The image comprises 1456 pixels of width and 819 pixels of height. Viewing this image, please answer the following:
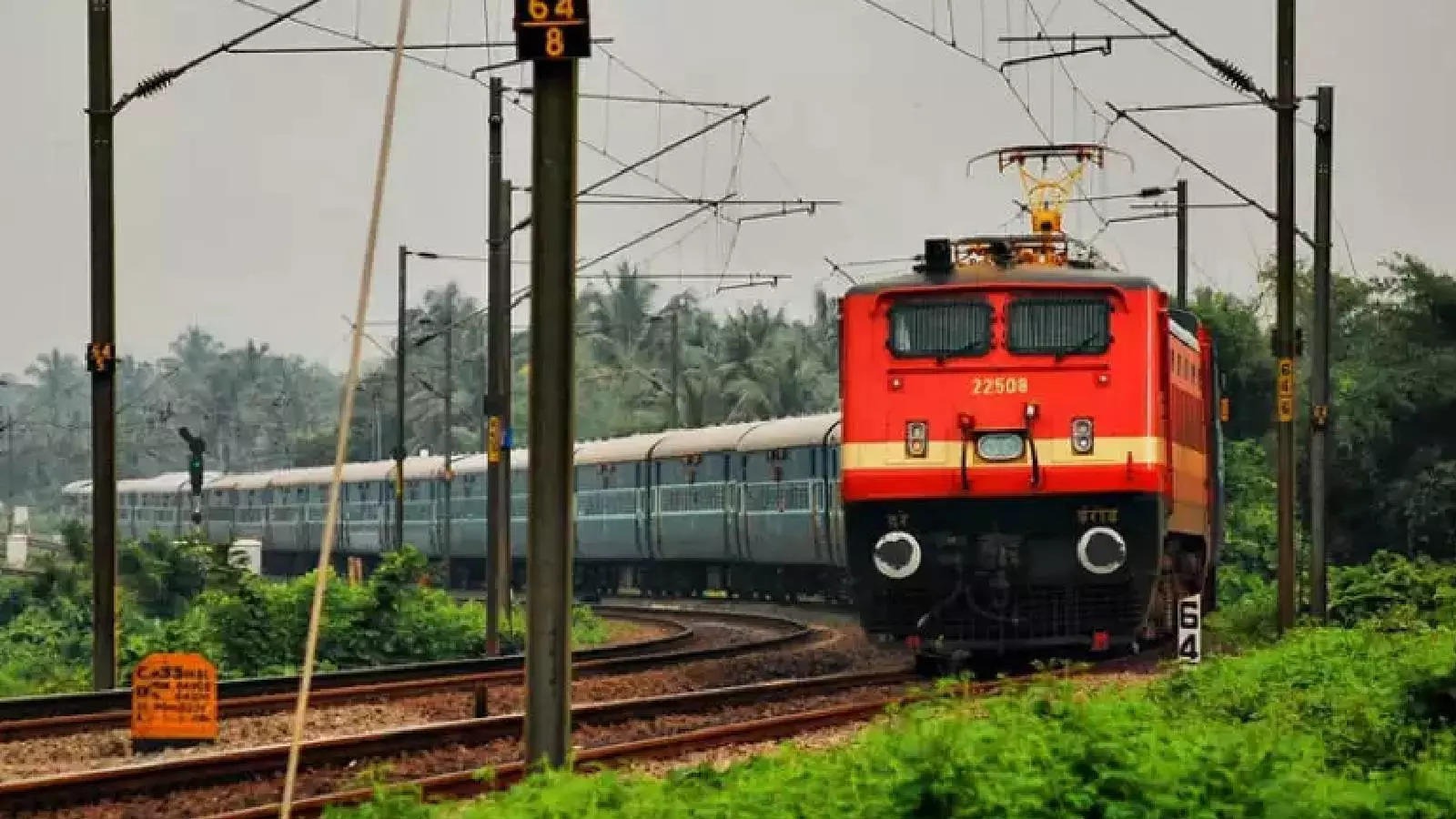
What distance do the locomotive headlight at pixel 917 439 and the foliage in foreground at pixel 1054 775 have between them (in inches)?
372

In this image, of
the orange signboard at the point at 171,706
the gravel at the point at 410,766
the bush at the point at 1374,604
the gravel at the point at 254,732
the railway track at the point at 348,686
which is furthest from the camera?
the bush at the point at 1374,604

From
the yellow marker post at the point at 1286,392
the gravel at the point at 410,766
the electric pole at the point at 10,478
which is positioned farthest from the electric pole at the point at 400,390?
the gravel at the point at 410,766

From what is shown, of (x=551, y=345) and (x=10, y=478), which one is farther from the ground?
(x=551, y=345)

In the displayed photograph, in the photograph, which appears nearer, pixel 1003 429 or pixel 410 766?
pixel 410 766

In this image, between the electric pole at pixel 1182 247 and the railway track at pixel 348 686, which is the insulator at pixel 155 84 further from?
the electric pole at pixel 1182 247

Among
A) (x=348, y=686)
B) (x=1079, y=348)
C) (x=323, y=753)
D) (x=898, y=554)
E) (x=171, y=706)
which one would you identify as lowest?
(x=348, y=686)

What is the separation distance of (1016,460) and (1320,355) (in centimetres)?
1113

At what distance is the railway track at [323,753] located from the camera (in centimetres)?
1462

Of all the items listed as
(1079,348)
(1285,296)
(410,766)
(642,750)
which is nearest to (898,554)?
(1079,348)

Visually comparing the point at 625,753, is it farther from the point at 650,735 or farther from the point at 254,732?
the point at 254,732

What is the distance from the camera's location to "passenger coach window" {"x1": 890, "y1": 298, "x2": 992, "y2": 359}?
22828 millimetres

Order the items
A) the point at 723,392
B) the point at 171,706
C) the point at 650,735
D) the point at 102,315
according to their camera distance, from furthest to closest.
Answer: the point at 723,392 < the point at 102,315 < the point at 650,735 < the point at 171,706

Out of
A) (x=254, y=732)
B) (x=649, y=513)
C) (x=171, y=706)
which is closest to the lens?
(x=171, y=706)

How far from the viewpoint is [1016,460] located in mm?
22781
